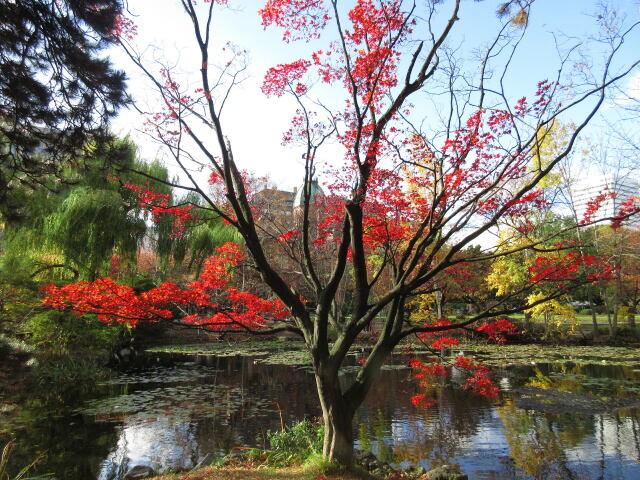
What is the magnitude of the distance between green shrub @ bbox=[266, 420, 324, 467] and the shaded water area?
2.81 feet

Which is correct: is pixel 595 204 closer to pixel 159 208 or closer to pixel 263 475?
pixel 263 475

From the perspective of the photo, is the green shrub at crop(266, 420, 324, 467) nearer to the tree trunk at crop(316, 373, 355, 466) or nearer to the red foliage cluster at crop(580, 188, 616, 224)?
the tree trunk at crop(316, 373, 355, 466)

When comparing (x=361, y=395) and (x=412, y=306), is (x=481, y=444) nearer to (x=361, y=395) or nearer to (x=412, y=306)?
(x=361, y=395)

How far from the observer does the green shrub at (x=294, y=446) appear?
532 cm

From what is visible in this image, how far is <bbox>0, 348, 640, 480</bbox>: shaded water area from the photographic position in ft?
19.1

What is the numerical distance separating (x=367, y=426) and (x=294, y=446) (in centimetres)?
206

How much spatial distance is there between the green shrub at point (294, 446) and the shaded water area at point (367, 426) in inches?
33.7

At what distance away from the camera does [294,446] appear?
5.72m

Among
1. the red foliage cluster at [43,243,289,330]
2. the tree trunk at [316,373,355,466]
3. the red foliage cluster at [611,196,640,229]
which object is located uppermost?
the red foliage cluster at [611,196,640,229]

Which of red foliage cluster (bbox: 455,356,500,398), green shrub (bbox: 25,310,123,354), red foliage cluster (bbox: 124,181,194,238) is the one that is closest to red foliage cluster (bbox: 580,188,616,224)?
red foliage cluster (bbox: 455,356,500,398)

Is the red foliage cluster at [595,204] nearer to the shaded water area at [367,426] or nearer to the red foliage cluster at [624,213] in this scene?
the red foliage cluster at [624,213]

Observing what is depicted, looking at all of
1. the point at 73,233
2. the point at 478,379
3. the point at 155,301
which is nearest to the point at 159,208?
the point at 155,301

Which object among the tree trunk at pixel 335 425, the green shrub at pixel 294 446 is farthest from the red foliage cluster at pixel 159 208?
the green shrub at pixel 294 446

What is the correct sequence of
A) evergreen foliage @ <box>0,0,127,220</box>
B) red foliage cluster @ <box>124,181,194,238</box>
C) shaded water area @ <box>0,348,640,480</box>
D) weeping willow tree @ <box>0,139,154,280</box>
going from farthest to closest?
weeping willow tree @ <box>0,139,154,280</box>
shaded water area @ <box>0,348,640,480</box>
red foliage cluster @ <box>124,181,194,238</box>
evergreen foliage @ <box>0,0,127,220</box>
